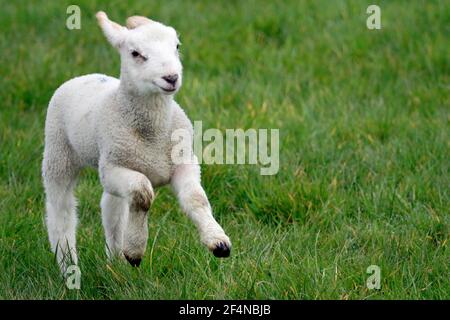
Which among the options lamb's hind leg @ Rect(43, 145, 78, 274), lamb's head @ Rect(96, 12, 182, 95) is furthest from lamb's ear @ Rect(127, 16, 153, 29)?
lamb's hind leg @ Rect(43, 145, 78, 274)

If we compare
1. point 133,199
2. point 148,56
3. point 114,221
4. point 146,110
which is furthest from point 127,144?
point 114,221

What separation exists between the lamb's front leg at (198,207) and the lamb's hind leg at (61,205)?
30.4 inches

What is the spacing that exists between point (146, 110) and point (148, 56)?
0.36 metres

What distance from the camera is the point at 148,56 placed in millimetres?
4324

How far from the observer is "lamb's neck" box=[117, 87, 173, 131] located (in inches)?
181

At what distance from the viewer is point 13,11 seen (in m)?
9.30

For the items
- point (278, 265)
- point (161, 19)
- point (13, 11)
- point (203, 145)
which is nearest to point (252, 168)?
point (203, 145)

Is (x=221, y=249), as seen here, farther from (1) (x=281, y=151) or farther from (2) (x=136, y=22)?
(1) (x=281, y=151)

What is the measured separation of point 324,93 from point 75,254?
312cm

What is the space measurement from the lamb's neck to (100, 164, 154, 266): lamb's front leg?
243 mm

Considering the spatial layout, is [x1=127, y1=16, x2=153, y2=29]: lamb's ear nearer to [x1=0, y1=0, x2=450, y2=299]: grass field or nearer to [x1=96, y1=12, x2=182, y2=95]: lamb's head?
[x1=96, y1=12, x2=182, y2=95]: lamb's head

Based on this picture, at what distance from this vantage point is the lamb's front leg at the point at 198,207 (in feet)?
13.7

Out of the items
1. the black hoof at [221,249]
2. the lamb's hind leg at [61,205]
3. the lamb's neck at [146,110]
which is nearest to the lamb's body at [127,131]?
the lamb's neck at [146,110]

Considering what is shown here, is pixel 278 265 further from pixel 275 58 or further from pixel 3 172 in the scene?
pixel 275 58
